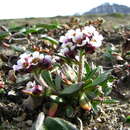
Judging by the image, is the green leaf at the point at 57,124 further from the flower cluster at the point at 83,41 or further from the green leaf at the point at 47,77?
the flower cluster at the point at 83,41

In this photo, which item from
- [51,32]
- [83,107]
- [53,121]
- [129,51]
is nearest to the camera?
[53,121]

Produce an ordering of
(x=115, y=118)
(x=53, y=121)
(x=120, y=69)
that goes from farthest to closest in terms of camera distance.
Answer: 1. (x=120, y=69)
2. (x=115, y=118)
3. (x=53, y=121)

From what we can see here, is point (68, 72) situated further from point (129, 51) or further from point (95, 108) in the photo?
point (129, 51)

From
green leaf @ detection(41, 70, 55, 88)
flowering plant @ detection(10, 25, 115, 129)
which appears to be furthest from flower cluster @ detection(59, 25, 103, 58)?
green leaf @ detection(41, 70, 55, 88)

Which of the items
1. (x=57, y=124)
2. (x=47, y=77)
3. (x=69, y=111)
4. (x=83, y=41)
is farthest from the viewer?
(x=47, y=77)

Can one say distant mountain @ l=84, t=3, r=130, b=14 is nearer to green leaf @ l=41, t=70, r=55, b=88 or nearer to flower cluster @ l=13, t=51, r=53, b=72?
green leaf @ l=41, t=70, r=55, b=88

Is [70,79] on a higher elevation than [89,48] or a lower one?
lower

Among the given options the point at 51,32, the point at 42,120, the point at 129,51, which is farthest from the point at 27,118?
the point at 51,32

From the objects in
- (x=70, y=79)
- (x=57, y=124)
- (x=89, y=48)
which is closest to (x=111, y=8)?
(x=70, y=79)

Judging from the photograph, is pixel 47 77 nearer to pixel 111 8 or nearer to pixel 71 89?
pixel 71 89
